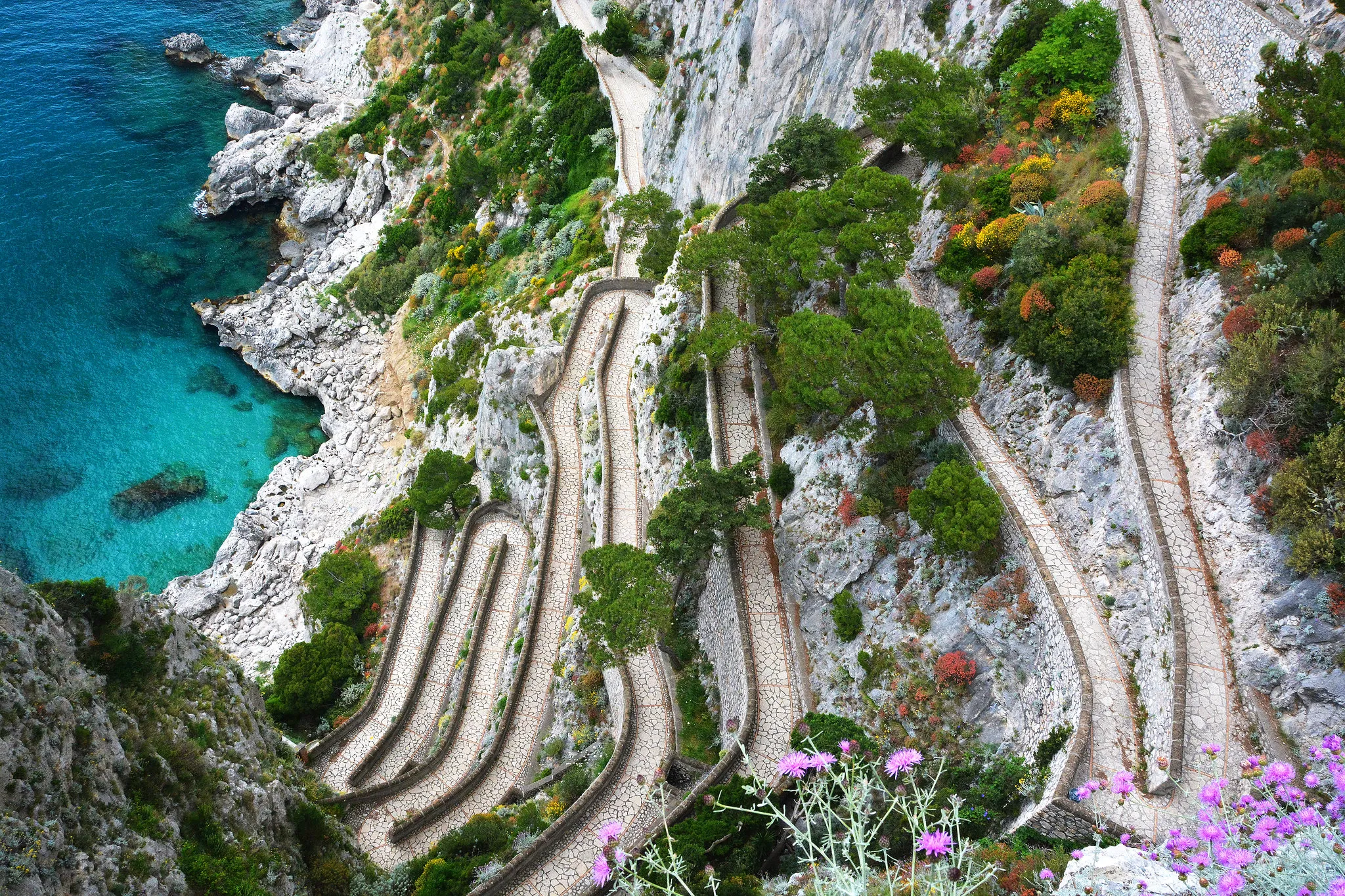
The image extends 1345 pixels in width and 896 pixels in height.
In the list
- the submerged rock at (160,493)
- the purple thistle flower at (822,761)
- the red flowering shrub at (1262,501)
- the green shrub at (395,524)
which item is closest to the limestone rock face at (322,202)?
the submerged rock at (160,493)

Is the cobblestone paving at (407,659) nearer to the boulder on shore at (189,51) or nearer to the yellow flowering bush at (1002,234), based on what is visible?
the yellow flowering bush at (1002,234)

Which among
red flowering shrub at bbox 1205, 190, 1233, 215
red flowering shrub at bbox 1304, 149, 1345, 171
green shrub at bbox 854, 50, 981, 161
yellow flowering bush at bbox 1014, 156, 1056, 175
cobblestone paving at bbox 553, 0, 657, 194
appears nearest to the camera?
red flowering shrub at bbox 1304, 149, 1345, 171

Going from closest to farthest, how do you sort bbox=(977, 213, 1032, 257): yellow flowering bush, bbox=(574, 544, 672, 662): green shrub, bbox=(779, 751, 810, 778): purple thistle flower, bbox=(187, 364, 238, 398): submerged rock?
bbox=(779, 751, 810, 778): purple thistle flower < bbox=(574, 544, 672, 662): green shrub < bbox=(977, 213, 1032, 257): yellow flowering bush < bbox=(187, 364, 238, 398): submerged rock

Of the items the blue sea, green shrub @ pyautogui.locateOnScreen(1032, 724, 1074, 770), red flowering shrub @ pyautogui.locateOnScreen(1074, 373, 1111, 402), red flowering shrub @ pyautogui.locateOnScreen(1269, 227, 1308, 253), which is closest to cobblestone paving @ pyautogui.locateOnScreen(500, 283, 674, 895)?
green shrub @ pyautogui.locateOnScreen(1032, 724, 1074, 770)

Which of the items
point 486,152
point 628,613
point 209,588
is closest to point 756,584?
point 628,613

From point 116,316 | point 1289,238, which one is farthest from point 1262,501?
point 116,316

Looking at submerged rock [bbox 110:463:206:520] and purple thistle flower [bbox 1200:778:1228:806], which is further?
submerged rock [bbox 110:463:206:520]

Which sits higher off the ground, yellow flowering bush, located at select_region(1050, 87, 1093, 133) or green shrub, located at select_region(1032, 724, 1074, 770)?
yellow flowering bush, located at select_region(1050, 87, 1093, 133)

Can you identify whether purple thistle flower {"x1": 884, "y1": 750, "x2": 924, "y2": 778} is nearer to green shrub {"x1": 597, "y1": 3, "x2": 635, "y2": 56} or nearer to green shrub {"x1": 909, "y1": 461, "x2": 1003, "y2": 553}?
green shrub {"x1": 909, "y1": 461, "x2": 1003, "y2": 553}
